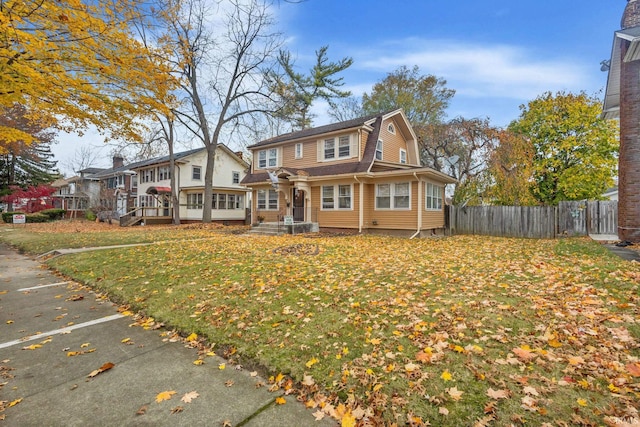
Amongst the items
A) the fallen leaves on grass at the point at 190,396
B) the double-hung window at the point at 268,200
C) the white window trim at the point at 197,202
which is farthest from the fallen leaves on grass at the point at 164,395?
the white window trim at the point at 197,202

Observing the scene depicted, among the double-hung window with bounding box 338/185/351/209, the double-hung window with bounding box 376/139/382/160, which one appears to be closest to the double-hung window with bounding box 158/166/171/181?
the double-hung window with bounding box 338/185/351/209

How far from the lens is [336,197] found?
16.8 metres

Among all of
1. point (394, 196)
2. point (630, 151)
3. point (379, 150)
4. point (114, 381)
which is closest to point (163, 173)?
point (379, 150)

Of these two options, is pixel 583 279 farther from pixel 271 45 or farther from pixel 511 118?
pixel 271 45

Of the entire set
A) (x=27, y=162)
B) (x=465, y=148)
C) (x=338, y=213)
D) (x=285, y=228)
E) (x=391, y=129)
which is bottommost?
(x=285, y=228)

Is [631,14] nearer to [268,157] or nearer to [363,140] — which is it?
[363,140]

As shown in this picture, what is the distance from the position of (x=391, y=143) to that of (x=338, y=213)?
606cm

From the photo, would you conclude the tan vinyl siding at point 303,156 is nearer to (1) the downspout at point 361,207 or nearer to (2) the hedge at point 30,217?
(1) the downspout at point 361,207

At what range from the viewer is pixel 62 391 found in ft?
9.45

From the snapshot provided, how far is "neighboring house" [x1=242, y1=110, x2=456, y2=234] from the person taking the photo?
1503cm

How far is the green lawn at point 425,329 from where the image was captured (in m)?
2.44

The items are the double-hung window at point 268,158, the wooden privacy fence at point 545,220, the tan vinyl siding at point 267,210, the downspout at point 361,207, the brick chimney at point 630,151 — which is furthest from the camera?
the double-hung window at point 268,158

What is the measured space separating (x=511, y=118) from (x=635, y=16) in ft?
32.5

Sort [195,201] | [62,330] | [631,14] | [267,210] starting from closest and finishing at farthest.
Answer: [62,330] → [631,14] → [267,210] → [195,201]
